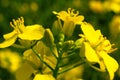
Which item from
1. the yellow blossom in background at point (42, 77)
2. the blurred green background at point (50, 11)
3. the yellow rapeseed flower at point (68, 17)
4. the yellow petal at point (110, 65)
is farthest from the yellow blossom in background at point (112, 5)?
the yellow blossom in background at point (42, 77)

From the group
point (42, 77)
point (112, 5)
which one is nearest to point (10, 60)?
point (112, 5)

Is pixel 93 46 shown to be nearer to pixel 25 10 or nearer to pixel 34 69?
pixel 34 69

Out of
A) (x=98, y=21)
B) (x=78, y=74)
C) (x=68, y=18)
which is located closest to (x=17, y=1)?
(x=98, y=21)

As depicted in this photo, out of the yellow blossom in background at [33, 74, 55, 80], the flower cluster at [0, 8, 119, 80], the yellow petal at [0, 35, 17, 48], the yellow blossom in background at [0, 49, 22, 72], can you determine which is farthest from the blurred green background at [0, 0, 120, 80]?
the yellow blossom in background at [33, 74, 55, 80]

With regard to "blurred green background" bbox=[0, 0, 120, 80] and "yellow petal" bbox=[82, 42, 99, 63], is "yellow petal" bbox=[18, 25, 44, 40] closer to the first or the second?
"yellow petal" bbox=[82, 42, 99, 63]

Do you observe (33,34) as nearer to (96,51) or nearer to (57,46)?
(57,46)

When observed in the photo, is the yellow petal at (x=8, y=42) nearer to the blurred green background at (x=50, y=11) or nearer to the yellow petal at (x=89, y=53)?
the yellow petal at (x=89, y=53)
